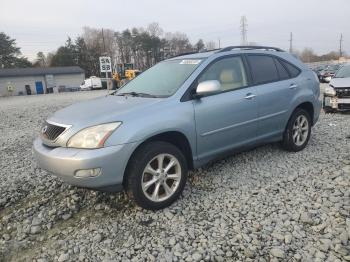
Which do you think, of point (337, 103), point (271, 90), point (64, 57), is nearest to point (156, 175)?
point (271, 90)

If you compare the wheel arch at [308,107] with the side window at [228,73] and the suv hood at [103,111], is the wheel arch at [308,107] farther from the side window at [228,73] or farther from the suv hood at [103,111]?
the suv hood at [103,111]

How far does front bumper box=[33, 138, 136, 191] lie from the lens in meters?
3.33

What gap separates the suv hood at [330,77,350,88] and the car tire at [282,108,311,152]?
14.2 feet

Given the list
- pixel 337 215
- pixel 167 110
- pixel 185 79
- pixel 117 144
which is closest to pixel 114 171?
pixel 117 144

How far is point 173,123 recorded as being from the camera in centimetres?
378

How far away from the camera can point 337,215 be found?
139 inches

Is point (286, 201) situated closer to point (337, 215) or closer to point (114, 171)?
point (337, 215)

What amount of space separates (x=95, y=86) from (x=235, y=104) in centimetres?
4457

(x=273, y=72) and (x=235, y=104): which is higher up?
(x=273, y=72)

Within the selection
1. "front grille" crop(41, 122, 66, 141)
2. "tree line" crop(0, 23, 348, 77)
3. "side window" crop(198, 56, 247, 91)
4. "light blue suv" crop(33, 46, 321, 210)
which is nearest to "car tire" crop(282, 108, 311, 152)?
"light blue suv" crop(33, 46, 321, 210)

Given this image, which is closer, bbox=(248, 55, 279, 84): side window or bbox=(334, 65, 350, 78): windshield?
bbox=(248, 55, 279, 84): side window

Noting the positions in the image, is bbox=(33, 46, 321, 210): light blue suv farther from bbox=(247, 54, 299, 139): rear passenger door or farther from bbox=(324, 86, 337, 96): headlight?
bbox=(324, 86, 337, 96): headlight

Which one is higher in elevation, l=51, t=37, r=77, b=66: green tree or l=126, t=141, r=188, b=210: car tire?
l=51, t=37, r=77, b=66: green tree

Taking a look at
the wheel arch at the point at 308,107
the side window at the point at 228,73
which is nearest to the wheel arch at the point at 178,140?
the side window at the point at 228,73
